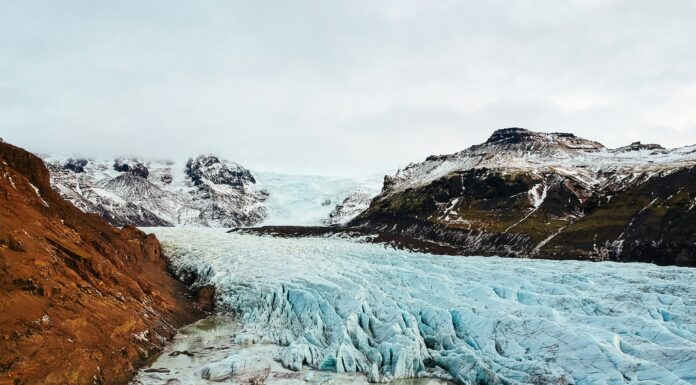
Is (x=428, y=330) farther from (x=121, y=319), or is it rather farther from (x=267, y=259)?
(x=267, y=259)

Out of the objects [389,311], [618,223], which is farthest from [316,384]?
[618,223]

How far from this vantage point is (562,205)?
3794 inches

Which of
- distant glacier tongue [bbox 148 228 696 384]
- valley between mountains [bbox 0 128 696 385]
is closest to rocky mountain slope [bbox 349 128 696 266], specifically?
valley between mountains [bbox 0 128 696 385]

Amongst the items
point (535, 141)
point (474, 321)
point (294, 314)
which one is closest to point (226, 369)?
point (294, 314)

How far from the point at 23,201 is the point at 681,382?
31.9m

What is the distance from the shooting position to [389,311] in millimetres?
27453

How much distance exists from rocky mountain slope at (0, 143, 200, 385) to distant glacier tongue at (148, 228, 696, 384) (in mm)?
6062

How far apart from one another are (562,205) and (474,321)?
265ft

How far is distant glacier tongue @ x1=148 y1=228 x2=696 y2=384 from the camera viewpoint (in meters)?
19.9

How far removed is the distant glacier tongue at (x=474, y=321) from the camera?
19.9m

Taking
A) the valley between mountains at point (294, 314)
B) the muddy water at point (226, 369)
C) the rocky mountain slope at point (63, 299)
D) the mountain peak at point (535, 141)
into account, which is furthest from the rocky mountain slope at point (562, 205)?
the rocky mountain slope at point (63, 299)

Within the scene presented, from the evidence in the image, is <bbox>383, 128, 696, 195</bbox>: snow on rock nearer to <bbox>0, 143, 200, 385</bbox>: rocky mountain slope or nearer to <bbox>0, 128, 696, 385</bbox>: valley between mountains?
<bbox>0, 128, 696, 385</bbox>: valley between mountains

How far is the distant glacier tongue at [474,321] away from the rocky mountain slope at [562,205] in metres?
38.4

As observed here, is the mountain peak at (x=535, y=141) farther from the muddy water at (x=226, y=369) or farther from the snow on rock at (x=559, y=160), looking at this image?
the muddy water at (x=226, y=369)
